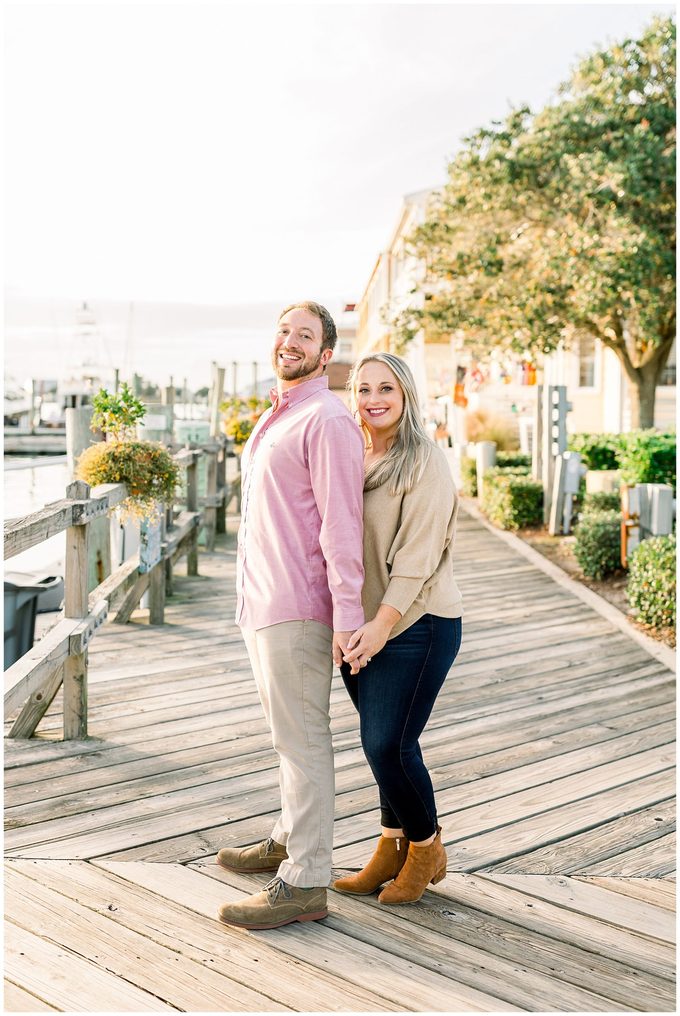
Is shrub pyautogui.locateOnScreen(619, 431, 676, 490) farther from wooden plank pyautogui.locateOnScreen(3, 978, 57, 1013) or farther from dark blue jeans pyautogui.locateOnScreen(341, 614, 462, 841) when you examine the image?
wooden plank pyautogui.locateOnScreen(3, 978, 57, 1013)

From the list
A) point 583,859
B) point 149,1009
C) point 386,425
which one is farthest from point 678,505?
point 149,1009

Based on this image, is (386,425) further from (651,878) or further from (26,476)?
(26,476)

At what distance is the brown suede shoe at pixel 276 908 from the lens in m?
2.97

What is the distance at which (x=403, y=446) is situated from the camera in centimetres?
295

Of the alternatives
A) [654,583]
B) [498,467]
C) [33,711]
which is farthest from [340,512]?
[498,467]

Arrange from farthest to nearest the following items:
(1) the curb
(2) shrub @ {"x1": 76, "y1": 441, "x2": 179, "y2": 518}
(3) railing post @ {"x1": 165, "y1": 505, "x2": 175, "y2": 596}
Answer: (3) railing post @ {"x1": 165, "y1": 505, "x2": 175, "y2": 596} < (1) the curb < (2) shrub @ {"x1": 76, "y1": 441, "x2": 179, "y2": 518}

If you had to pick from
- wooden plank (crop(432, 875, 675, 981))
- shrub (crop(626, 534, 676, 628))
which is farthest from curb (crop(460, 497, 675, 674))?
wooden plank (crop(432, 875, 675, 981))

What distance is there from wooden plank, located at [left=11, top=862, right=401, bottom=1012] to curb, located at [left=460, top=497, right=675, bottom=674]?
403 cm

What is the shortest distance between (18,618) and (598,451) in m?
10.5

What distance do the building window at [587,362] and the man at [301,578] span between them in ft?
67.3

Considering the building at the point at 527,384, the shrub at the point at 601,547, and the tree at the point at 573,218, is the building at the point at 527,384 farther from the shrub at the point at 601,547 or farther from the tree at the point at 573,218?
the shrub at the point at 601,547

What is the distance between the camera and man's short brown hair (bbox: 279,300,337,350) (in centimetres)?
301

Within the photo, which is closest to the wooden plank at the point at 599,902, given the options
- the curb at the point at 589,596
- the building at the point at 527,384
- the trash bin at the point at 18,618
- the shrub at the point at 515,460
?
the curb at the point at 589,596

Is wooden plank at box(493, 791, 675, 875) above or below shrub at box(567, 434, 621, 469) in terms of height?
below
